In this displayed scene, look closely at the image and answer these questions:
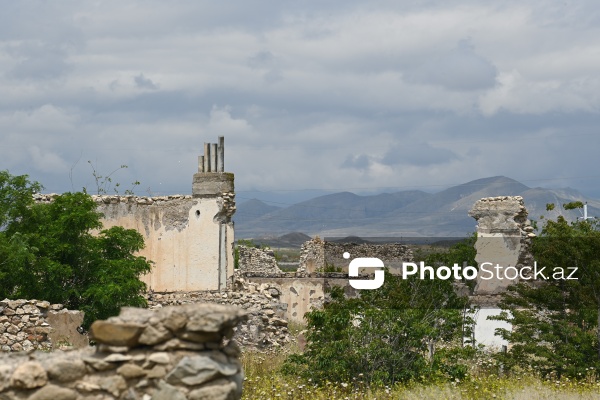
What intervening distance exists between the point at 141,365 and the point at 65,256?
13.9 metres

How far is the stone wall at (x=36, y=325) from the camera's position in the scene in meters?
18.9

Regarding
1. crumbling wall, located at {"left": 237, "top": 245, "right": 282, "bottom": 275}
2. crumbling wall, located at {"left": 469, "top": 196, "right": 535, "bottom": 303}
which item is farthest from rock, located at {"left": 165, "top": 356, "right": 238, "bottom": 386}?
crumbling wall, located at {"left": 237, "top": 245, "right": 282, "bottom": 275}

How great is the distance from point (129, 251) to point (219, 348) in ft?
48.6

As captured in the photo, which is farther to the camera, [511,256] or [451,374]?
[511,256]

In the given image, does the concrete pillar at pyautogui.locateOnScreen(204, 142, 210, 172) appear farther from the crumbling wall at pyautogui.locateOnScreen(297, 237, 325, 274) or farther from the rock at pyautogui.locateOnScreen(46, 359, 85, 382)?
the rock at pyautogui.locateOnScreen(46, 359, 85, 382)

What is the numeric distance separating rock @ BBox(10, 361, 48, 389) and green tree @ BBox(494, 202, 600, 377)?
11.8m

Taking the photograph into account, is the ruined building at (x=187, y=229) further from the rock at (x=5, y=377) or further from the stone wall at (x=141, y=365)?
the rock at (x=5, y=377)

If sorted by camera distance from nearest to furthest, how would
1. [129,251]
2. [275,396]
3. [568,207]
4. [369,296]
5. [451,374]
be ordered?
[275,396] < [451,374] < [369,296] < [129,251] < [568,207]

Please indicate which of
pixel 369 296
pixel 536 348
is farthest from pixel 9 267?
pixel 536 348

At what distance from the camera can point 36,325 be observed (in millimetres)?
19062

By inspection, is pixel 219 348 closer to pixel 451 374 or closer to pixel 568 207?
pixel 451 374

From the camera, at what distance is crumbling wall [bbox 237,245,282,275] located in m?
38.8

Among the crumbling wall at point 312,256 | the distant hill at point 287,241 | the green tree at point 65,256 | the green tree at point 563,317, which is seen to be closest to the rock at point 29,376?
the green tree at point 563,317

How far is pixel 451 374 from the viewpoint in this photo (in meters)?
16.3
